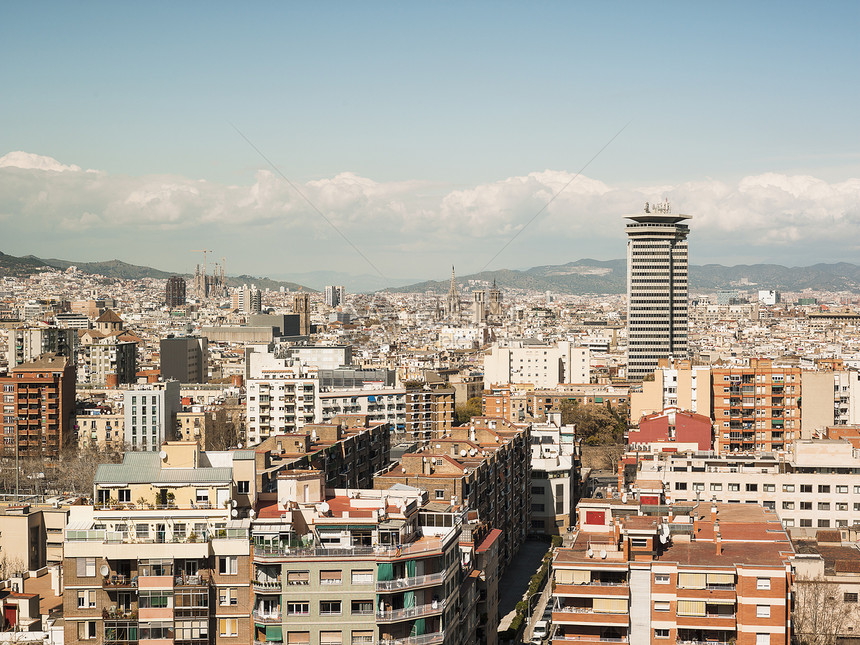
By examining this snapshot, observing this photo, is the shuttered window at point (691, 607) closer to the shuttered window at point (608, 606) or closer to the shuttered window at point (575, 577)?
the shuttered window at point (608, 606)

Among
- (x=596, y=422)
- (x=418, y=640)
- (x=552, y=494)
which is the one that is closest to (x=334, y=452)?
(x=552, y=494)

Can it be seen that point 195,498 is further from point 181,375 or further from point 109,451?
point 181,375

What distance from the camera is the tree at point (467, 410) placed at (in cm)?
→ 4200

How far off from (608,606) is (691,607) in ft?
2.79

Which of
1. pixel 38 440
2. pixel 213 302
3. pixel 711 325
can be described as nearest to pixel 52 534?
pixel 38 440

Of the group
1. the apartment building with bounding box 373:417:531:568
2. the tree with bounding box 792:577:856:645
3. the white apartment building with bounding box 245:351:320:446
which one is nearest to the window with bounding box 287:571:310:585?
the apartment building with bounding box 373:417:531:568

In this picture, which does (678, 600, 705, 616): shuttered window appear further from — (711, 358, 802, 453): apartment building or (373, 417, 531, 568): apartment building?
(711, 358, 802, 453): apartment building

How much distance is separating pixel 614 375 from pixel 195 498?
172 feet

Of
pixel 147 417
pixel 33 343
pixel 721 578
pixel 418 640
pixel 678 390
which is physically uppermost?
pixel 33 343

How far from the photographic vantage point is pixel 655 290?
5669 cm

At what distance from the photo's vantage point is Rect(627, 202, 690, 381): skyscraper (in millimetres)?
56375

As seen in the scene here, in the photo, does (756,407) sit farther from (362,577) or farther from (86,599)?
(86,599)

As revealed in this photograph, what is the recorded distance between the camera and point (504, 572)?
73.5ft

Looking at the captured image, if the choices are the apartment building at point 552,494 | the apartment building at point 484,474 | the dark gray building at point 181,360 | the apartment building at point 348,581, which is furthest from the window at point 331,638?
the dark gray building at point 181,360
